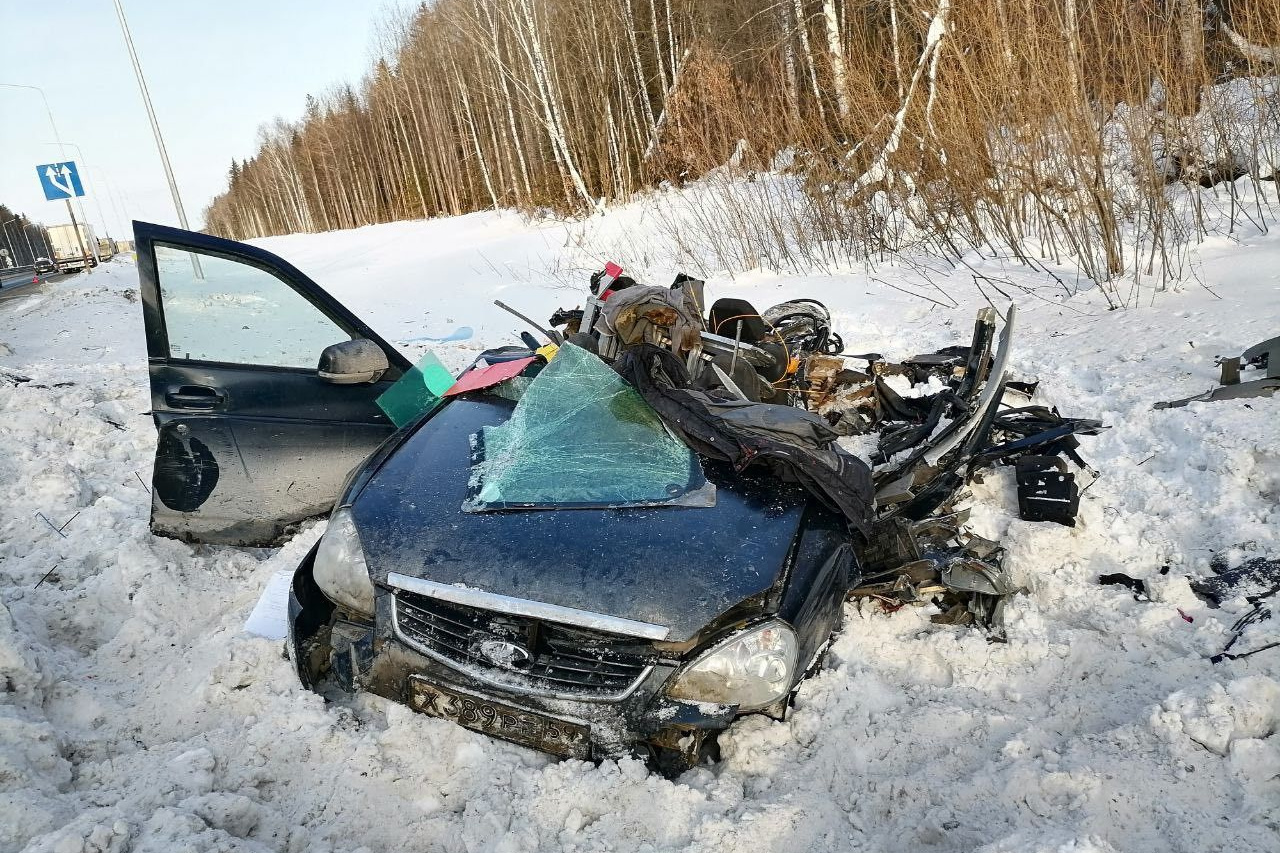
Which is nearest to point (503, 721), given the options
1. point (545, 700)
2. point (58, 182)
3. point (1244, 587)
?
point (545, 700)

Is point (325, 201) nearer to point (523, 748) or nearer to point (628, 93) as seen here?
point (628, 93)

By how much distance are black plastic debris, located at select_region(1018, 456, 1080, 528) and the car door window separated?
343 centimetres

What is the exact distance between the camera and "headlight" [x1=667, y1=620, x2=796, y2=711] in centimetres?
200

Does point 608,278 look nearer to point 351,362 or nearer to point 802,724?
point 351,362

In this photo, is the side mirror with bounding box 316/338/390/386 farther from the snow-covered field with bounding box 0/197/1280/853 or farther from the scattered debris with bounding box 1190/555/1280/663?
the scattered debris with bounding box 1190/555/1280/663

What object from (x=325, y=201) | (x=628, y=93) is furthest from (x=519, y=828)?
(x=325, y=201)

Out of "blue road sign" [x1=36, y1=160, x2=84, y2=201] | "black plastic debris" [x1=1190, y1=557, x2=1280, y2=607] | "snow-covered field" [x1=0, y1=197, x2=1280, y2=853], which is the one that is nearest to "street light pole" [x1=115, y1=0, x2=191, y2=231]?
"blue road sign" [x1=36, y1=160, x2=84, y2=201]

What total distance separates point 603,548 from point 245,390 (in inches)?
89.4

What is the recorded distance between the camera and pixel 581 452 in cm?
266

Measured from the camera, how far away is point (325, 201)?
57969 millimetres

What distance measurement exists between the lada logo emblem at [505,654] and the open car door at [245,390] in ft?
6.03

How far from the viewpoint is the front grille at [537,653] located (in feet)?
6.64

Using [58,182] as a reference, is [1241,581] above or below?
below

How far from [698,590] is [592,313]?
1.99 metres
